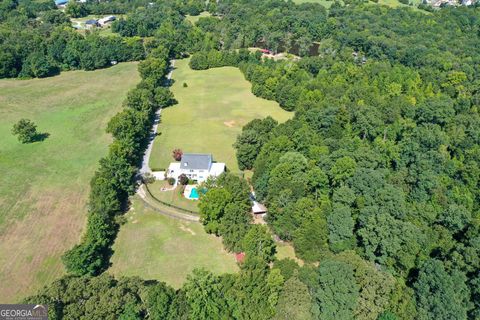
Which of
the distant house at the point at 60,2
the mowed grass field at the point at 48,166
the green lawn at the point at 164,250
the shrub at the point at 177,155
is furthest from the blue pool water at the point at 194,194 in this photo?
the distant house at the point at 60,2

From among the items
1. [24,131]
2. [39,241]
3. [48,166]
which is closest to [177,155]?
[48,166]

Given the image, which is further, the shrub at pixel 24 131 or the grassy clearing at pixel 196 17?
the grassy clearing at pixel 196 17

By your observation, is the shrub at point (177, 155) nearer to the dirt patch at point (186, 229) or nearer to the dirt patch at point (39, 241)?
the dirt patch at point (39, 241)

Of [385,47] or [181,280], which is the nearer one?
[181,280]

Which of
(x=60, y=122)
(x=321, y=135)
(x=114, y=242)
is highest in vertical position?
(x=321, y=135)

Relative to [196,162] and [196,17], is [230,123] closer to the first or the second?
[196,162]

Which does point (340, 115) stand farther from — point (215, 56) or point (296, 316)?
point (215, 56)

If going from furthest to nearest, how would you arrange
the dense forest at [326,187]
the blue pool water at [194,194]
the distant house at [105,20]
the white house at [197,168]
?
the distant house at [105,20]
the white house at [197,168]
the blue pool water at [194,194]
the dense forest at [326,187]

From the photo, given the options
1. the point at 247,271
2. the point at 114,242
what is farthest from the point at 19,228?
the point at 247,271
